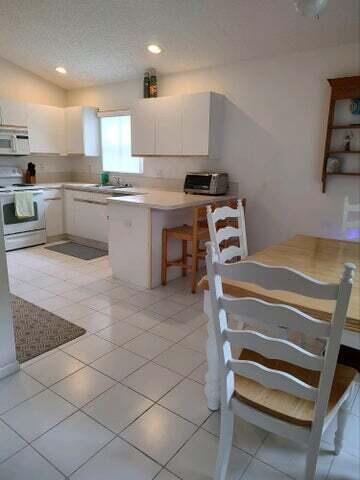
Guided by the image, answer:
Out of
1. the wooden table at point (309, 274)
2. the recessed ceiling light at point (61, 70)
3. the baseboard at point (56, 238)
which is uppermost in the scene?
the recessed ceiling light at point (61, 70)

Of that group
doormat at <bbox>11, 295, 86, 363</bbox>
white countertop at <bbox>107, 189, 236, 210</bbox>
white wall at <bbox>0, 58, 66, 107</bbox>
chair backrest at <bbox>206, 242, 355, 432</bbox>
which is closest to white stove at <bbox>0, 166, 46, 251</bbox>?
white wall at <bbox>0, 58, 66, 107</bbox>

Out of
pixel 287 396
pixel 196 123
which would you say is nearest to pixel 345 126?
pixel 196 123

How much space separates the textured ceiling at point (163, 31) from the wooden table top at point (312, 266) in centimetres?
188

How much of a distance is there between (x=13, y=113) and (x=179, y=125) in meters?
2.36

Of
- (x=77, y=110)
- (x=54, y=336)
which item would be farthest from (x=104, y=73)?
(x=54, y=336)

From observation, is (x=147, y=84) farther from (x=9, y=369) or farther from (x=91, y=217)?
(x=9, y=369)

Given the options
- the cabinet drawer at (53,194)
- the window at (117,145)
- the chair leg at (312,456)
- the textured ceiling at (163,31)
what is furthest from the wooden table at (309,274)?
the cabinet drawer at (53,194)

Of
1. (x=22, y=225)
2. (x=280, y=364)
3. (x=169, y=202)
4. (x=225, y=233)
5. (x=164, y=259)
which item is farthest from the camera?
(x=22, y=225)

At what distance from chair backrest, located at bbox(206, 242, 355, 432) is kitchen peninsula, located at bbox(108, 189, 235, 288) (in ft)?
6.59

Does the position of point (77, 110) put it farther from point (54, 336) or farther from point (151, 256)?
point (54, 336)

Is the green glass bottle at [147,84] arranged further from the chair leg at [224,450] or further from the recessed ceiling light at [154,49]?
the chair leg at [224,450]

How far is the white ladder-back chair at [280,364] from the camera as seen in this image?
0.95 metres

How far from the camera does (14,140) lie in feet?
15.3

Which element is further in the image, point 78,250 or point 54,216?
point 54,216
